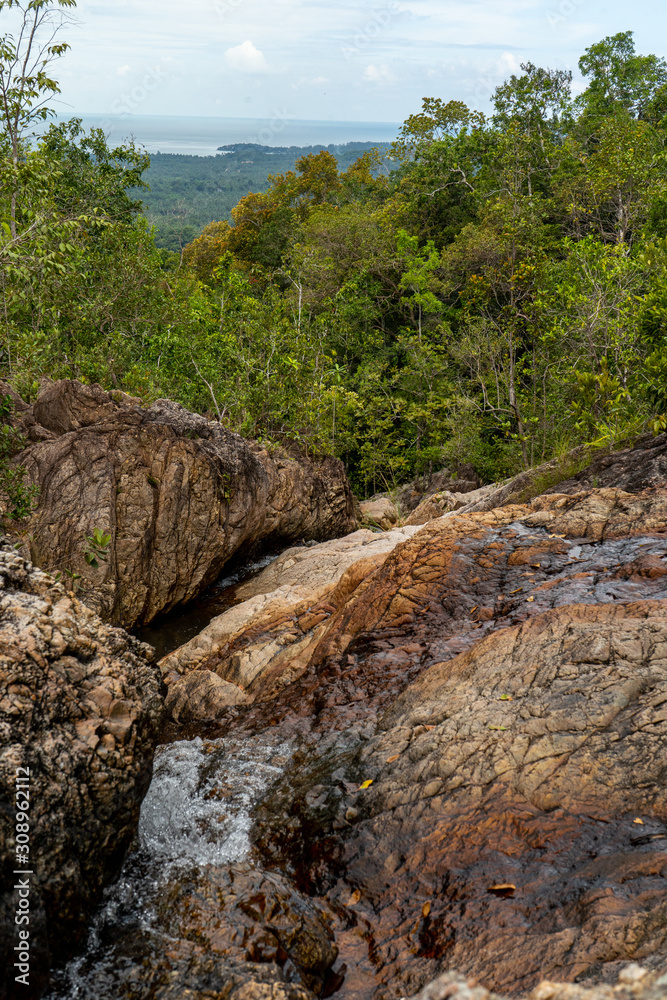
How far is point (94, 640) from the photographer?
5199 millimetres

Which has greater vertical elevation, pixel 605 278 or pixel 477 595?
pixel 605 278

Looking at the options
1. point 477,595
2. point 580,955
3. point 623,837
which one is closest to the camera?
point 580,955

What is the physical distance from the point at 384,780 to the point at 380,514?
1476 centimetres

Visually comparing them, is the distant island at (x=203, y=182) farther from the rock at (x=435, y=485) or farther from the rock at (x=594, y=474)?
the rock at (x=594, y=474)

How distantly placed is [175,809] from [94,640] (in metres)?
1.89

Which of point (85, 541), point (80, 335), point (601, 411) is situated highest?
point (80, 335)

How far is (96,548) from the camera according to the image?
417 inches

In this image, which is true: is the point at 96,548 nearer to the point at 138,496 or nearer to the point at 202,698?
the point at 138,496

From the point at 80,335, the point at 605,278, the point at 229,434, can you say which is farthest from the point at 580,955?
the point at 80,335

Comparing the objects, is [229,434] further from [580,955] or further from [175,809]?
[580,955]

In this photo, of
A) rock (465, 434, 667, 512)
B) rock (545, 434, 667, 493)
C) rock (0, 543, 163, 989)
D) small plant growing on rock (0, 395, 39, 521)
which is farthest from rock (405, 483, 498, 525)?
rock (0, 543, 163, 989)

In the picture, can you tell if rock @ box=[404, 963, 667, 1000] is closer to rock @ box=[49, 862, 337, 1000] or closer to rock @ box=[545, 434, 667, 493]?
rock @ box=[49, 862, 337, 1000]

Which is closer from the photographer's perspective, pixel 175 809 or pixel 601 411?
pixel 175 809

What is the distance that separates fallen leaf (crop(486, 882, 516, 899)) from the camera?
13.9 feet
